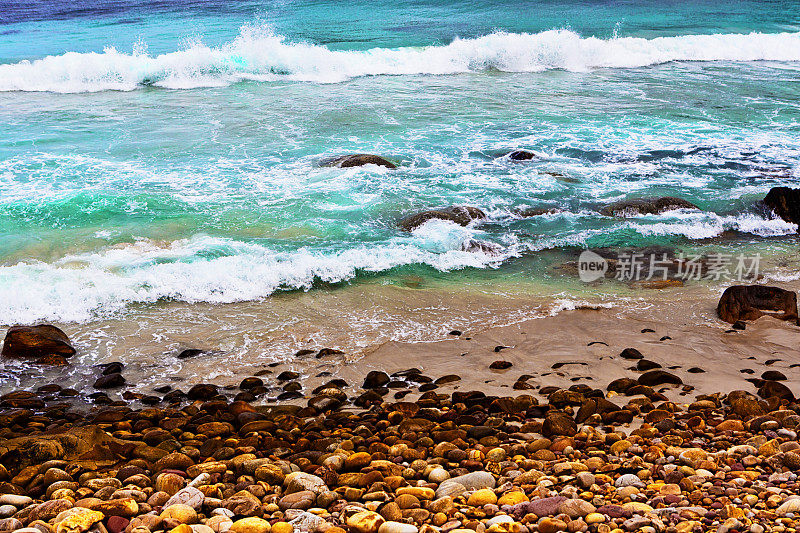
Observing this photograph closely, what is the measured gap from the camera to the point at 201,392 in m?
5.73

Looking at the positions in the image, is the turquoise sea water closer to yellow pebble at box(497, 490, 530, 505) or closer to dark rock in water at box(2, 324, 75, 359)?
dark rock in water at box(2, 324, 75, 359)

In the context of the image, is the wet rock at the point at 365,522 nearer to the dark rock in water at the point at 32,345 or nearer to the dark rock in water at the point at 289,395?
the dark rock in water at the point at 289,395

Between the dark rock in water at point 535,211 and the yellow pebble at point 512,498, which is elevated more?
the dark rock in water at point 535,211

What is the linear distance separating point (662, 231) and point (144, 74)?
18.3 metres

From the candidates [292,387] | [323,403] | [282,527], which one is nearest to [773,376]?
[323,403]

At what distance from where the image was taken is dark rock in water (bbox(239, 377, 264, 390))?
591 cm

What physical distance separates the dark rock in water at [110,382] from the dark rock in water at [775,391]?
5.62 m

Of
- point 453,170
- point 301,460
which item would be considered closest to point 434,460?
point 301,460

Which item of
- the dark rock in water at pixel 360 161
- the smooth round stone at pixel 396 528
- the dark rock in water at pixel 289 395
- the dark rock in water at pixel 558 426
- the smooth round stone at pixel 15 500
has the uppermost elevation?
the dark rock in water at pixel 360 161

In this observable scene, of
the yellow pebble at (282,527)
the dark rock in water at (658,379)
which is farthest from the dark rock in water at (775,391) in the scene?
the yellow pebble at (282,527)

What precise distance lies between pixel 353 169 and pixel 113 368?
24.6 ft

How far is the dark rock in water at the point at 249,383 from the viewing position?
5906 millimetres

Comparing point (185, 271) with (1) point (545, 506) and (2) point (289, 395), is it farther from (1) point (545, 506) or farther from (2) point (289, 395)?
(1) point (545, 506)

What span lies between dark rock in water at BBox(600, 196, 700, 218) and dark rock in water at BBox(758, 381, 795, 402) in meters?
5.65
